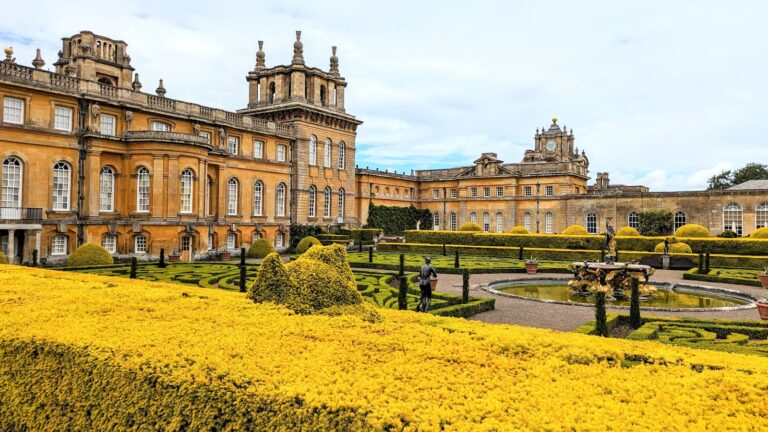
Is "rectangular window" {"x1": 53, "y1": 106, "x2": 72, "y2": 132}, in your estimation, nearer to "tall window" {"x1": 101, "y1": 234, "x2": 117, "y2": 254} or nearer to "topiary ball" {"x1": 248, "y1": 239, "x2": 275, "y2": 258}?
"tall window" {"x1": 101, "y1": 234, "x2": 117, "y2": 254}

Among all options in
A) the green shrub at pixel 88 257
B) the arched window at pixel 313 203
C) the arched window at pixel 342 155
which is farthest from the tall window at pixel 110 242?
the arched window at pixel 342 155

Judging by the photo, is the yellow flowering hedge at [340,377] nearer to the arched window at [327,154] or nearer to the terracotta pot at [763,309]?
the terracotta pot at [763,309]

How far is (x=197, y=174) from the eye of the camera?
98.1ft

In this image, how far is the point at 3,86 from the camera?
78.9 ft

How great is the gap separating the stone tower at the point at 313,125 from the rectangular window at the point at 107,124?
13.7 m

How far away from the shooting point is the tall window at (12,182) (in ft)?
80.9

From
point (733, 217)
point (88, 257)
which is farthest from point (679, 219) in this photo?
point (88, 257)

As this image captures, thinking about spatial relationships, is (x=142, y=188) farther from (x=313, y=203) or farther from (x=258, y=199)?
(x=313, y=203)

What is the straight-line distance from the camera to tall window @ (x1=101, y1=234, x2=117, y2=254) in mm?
27766

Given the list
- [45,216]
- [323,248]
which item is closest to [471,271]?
[323,248]

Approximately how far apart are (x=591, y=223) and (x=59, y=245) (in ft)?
144

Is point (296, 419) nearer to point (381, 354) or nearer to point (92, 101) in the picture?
point (381, 354)

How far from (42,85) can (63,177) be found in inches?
181

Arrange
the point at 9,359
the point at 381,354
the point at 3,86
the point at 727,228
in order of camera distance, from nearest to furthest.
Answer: the point at 381,354
the point at 9,359
the point at 3,86
the point at 727,228
